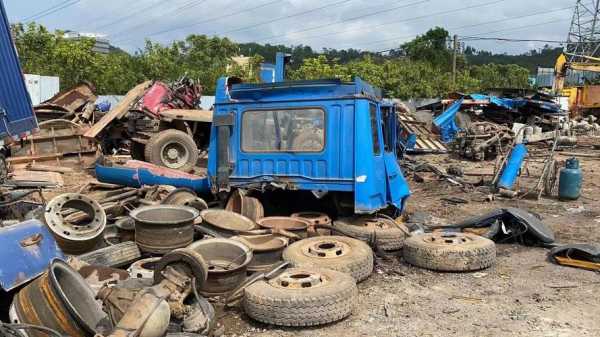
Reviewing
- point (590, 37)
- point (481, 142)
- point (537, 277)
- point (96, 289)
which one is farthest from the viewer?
point (590, 37)

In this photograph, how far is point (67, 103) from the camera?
1517cm

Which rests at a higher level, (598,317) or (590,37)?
(590,37)

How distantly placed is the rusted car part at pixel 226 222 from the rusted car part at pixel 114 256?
0.84m

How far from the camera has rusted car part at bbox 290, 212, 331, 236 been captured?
19.5 feet

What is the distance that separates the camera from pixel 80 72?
2638 centimetres

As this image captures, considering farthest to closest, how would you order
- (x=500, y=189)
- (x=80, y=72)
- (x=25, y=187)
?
(x=80, y=72) → (x=500, y=189) → (x=25, y=187)

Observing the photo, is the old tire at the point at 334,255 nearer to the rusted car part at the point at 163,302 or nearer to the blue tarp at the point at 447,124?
the rusted car part at the point at 163,302

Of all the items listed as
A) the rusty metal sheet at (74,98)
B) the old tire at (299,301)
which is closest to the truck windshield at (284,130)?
the old tire at (299,301)

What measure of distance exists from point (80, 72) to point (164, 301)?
25.6 m

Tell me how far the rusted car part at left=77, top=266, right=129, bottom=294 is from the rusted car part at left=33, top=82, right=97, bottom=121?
35.0 feet

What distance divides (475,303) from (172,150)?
8.71 metres

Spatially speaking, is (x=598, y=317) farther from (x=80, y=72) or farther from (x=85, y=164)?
(x=80, y=72)

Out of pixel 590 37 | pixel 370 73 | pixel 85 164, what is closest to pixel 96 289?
pixel 85 164

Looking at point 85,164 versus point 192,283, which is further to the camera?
point 85,164
